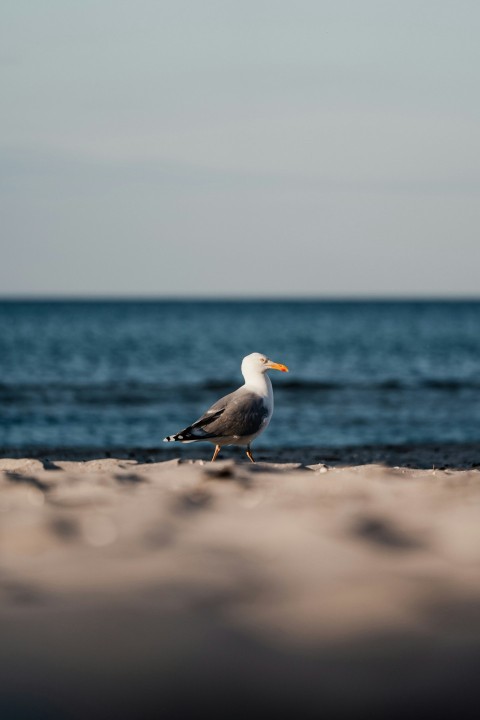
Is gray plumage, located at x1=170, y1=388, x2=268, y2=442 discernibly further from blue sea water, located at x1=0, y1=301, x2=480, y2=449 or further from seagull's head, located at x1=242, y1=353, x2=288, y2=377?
blue sea water, located at x1=0, y1=301, x2=480, y2=449

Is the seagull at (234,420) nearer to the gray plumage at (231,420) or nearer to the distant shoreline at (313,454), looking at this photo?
the gray plumage at (231,420)

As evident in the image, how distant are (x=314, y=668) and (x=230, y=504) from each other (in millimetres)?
1477

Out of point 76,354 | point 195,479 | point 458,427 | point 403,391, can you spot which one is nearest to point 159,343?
point 76,354

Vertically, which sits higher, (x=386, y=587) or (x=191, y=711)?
(x=386, y=587)

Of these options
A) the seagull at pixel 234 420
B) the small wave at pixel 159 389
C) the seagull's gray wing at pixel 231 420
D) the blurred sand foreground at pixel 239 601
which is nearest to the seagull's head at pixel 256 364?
the seagull at pixel 234 420

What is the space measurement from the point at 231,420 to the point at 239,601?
4493 mm

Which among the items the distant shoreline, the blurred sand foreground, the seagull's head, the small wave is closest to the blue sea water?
the small wave

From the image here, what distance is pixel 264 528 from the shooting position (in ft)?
13.0

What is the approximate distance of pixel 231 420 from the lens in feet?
25.4

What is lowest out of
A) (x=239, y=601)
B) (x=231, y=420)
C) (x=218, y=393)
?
(x=239, y=601)

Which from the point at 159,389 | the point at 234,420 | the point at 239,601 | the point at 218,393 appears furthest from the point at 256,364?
the point at 159,389

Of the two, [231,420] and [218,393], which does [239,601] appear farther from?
[218,393]

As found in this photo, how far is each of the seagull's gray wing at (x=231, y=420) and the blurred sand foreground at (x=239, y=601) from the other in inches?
123

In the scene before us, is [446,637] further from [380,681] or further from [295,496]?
[295,496]
